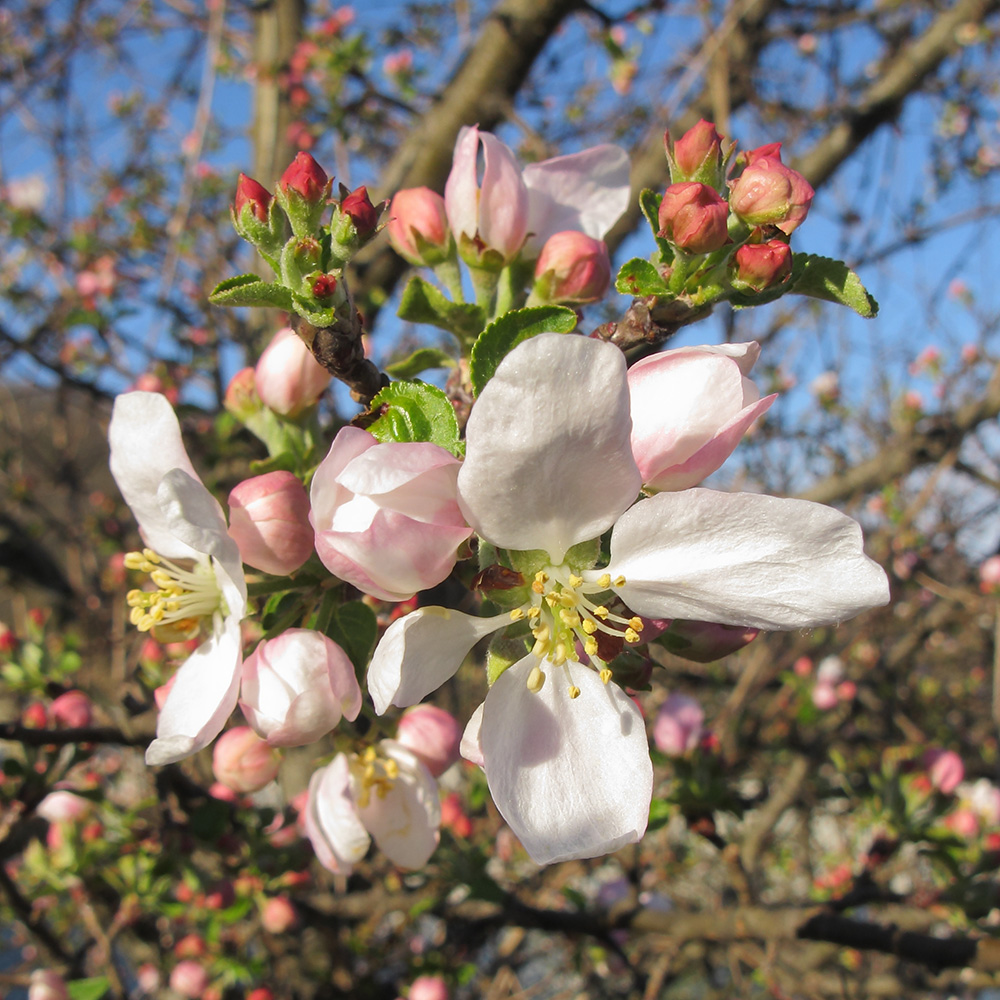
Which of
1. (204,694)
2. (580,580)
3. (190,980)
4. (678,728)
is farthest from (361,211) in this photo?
(190,980)

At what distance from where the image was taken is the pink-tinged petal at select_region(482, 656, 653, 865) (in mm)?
657

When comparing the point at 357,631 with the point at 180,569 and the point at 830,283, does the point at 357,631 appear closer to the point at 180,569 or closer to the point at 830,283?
the point at 180,569

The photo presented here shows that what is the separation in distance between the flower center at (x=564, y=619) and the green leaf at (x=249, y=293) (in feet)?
1.10

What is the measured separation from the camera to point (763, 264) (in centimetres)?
68

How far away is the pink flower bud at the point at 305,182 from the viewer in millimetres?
663

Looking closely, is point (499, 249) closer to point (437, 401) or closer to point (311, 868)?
point (437, 401)

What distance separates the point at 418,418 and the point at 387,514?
5.1 inches

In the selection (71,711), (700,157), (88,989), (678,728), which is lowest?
(88,989)

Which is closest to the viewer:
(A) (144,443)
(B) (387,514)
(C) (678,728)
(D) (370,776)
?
(B) (387,514)

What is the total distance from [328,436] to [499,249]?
1.15ft

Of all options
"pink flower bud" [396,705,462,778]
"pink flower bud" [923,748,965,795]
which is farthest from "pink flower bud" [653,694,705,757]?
"pink flower bud" [396,705,462,778]

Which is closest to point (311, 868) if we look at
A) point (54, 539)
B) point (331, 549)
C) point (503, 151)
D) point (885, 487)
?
point (331, 549)

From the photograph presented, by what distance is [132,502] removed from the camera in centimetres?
87

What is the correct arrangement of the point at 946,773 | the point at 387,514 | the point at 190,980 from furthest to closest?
the point at 190,980 < the point at 946,773 < the point at 387,514
